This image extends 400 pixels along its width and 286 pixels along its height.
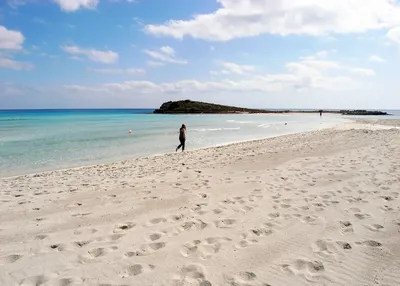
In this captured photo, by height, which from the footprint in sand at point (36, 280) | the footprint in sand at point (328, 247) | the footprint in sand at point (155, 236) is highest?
the footprint in sand at point (328, 247)

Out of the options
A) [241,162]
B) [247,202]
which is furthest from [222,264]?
[241,162]

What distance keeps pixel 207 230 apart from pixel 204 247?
0.65 metres

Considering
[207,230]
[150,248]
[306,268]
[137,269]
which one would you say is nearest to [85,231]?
[150,248]

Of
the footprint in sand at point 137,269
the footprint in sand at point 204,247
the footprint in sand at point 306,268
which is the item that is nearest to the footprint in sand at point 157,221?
the footprint in sand at point 204,247

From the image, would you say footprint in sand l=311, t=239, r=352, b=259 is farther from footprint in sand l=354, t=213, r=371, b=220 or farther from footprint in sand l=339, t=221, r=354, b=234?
footprint in sand l=354, t=213, r=371, b=220

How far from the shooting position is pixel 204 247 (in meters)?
4.55

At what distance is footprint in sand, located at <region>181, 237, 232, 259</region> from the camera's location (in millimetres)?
4329

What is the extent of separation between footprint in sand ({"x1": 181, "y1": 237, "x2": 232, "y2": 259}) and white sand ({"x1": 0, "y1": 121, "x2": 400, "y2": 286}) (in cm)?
2

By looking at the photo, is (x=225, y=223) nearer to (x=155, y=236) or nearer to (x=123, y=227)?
(x=155, y=236)

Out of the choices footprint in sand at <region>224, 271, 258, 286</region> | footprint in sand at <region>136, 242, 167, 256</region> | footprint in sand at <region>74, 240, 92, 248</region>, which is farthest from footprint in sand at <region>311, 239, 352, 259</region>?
footprint in sand at <region>74, 240, 92, 248</region>

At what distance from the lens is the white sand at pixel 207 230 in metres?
3.83

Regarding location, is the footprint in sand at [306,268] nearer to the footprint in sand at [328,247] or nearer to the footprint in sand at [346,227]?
the footprint in sand at [328,247]

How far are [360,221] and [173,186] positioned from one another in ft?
15.3

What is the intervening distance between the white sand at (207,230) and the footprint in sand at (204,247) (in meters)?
0.02
